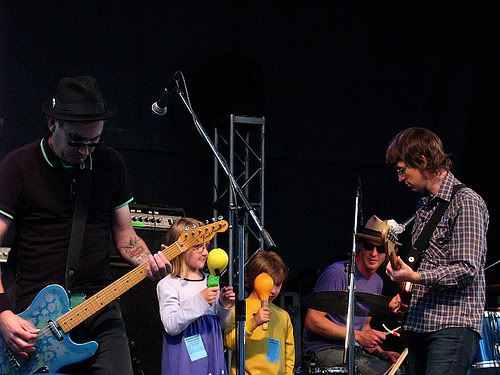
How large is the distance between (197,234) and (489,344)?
2740 mm

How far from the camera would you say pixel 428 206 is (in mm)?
5109

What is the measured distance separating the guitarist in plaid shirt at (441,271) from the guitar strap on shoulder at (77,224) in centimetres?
163

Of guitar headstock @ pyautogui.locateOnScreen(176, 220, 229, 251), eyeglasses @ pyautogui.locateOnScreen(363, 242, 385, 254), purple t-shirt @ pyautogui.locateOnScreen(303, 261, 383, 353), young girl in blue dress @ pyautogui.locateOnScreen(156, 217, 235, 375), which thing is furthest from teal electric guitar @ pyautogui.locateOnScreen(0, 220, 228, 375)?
eyeglasses @ pyautogui.locateOnScreen(363, 242, 385, 254)

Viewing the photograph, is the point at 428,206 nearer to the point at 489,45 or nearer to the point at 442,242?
the point at 442,242

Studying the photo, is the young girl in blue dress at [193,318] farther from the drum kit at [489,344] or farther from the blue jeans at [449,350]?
the drum kit at [489,344]

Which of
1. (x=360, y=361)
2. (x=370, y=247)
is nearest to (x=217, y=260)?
(x=360, y=361)

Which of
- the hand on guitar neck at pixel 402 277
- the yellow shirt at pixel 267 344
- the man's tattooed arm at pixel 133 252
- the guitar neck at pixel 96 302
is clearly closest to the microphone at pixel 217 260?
the man's tattooed arm at pixel 133 252

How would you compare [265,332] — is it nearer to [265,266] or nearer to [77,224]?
[265,266]

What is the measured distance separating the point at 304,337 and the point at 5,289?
3.65m

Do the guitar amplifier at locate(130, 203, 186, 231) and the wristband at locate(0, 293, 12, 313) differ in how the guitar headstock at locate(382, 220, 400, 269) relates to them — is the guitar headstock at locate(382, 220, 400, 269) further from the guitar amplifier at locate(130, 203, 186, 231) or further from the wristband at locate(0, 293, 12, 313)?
the guitar amplifier at locate(130, 203, 186, 231)

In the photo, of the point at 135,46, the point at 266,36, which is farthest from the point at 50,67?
the point at 266,36

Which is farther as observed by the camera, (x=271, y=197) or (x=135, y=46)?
(x=271, y=197)

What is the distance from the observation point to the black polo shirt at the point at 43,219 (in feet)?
15.0

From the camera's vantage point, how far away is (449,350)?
4785 millimetres
